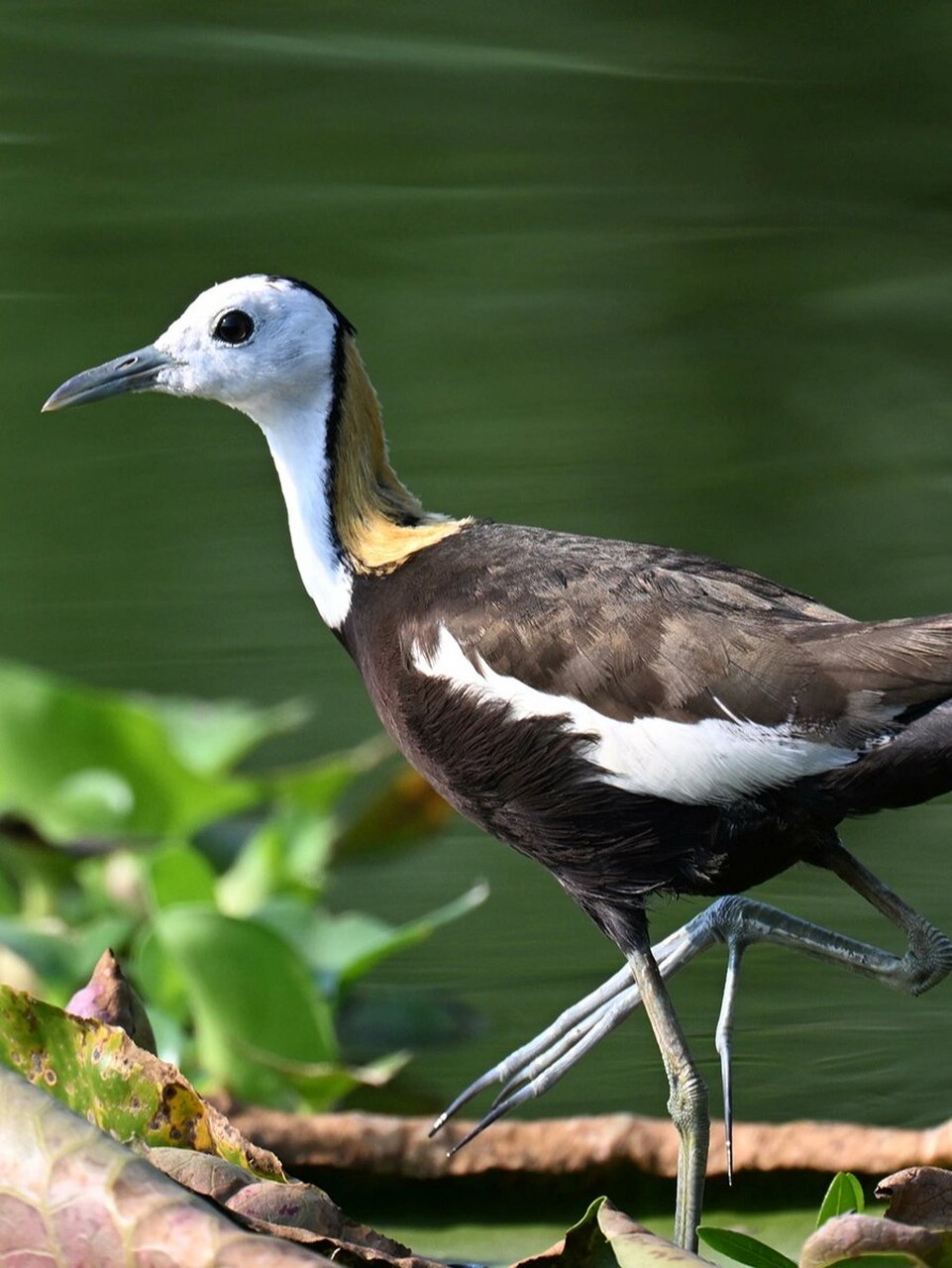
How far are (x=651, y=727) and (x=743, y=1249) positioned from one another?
1.71ft

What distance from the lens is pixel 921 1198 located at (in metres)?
1.59

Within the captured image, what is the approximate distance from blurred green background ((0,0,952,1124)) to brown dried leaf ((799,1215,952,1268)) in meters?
1.03

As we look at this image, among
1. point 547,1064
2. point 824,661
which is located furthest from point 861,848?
point 824,661

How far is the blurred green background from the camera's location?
→ 3016mm

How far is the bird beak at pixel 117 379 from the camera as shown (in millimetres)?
2377

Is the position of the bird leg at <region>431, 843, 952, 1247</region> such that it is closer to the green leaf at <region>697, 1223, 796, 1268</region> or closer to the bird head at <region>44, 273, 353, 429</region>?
the green leaf at <region>697, 1223, 796, 1268</region>

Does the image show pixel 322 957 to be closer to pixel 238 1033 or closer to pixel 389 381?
pixel 238 1033

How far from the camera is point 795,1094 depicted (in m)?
2.46

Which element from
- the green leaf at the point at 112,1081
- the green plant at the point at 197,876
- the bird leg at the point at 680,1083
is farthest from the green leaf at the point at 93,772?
the green leaf at the point at 112,1081

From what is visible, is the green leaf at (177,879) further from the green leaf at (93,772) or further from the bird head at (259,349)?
the bird head at (259,349)

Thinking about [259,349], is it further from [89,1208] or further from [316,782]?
[89,1208]

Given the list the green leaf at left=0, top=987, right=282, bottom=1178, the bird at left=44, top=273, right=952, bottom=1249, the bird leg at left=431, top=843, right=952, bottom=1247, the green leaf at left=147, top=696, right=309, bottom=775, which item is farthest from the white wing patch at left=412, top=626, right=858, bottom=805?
the green leaf at left=147, top=696, right=309, bottom=775

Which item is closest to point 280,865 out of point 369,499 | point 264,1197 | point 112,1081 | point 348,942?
point 348,942

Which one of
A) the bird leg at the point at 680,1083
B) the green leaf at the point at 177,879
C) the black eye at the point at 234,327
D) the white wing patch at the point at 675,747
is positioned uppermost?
the black eye at the point at 234,327
